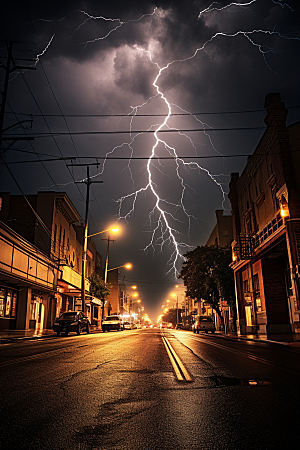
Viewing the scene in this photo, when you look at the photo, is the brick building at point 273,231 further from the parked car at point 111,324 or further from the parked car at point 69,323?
the parked car at point 69,323

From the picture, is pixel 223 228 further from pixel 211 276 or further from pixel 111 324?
pixel 111 324

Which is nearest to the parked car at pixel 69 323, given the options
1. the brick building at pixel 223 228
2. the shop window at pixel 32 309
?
the shop window at pixel 32 309

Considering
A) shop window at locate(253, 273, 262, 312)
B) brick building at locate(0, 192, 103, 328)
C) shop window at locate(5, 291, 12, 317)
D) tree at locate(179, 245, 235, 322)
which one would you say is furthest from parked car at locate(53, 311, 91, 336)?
tree at locate(179, 245, 235, 322)

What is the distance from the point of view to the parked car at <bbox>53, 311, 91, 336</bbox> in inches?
947

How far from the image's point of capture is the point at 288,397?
4.73 meters

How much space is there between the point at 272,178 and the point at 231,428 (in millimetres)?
25754

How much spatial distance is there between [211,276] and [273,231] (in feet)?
58.4

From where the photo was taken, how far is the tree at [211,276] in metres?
40.6

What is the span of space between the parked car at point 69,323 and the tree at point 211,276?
18.9 meters

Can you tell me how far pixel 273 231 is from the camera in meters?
25.3

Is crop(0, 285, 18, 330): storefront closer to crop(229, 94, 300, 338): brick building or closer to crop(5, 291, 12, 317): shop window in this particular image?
crop(5, 291, 12, 317): shop window

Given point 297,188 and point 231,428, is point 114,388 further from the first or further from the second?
point 297,188

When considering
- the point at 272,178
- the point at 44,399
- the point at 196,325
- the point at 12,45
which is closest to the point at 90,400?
the point at 44,399

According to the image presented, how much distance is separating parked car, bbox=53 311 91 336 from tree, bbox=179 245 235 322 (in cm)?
1893
